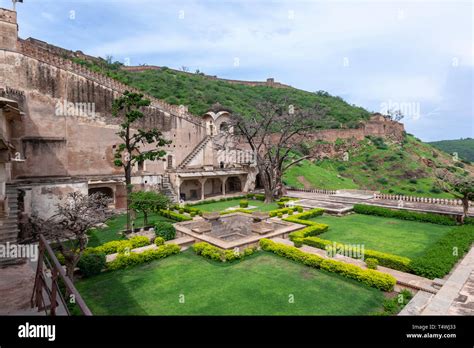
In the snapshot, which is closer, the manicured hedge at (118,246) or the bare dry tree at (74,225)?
the bare dry tree at (74,225)

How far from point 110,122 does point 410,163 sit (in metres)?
44.5

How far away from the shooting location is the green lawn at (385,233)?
12.8 m

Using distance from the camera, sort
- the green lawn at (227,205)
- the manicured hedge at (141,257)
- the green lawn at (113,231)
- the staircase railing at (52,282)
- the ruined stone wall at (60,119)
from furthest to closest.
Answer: the green lawn at (227,205) → the ruined stone wall at (60,119) → the green lawn at (113,231) → the manicured hedge at (141,257) → the staircase railing at (52,282)

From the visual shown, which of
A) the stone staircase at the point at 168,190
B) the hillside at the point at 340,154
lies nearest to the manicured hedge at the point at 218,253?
the stone staircase at the point at 168,190

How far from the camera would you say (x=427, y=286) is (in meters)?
8.71

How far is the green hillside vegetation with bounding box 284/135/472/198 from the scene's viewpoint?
3797 centimetres

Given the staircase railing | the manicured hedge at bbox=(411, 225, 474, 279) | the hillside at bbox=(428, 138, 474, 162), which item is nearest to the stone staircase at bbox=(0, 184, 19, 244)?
the staircase railing

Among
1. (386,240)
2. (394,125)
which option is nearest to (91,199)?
(386,240)

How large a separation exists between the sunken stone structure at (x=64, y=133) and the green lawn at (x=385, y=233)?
13421mm

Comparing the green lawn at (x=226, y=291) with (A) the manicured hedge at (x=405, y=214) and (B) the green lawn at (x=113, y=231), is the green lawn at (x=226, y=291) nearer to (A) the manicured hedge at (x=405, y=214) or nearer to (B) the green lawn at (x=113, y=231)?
(B) the green lawn at (x=113, y=231)

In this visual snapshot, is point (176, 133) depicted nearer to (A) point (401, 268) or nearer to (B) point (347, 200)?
(B) point (347, 200)

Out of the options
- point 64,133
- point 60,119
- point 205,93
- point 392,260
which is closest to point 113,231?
point 64,133

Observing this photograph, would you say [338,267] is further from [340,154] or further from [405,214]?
[340,154]

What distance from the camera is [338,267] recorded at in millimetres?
9852
